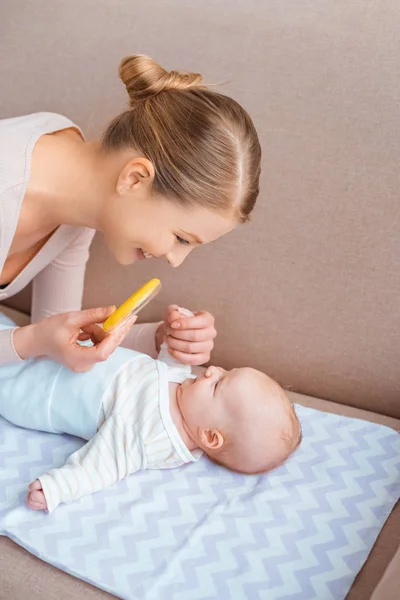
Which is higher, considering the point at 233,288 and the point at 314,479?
the point at 233,288

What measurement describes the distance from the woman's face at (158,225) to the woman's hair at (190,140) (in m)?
0.02

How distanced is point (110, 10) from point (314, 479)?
107 cm

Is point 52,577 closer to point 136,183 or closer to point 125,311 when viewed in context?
point 125,311

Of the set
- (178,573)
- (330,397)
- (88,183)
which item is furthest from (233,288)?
(178,573)

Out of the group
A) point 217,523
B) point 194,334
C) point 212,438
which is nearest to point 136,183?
point 194,334

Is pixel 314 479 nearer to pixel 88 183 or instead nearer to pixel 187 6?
pixel 88 183

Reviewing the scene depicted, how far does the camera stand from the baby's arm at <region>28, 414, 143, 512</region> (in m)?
1.13

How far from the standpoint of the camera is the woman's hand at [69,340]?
1201mm

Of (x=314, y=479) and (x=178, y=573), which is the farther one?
(x=314, y=479)

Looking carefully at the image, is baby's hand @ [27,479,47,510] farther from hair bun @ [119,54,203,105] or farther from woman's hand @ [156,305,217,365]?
hair bun @ [119,54,203,105]

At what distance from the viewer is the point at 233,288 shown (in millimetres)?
1524

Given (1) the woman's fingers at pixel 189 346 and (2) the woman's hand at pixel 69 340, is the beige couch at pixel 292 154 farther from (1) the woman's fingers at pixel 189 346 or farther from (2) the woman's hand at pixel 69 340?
(2) the woman's hand at pixel 69 340

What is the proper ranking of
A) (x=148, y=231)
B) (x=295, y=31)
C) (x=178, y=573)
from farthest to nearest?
(x=295, y=31)
(x=148, y=231)
(x=178, y=573)

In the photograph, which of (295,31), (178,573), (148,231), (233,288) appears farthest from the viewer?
(233,288)
